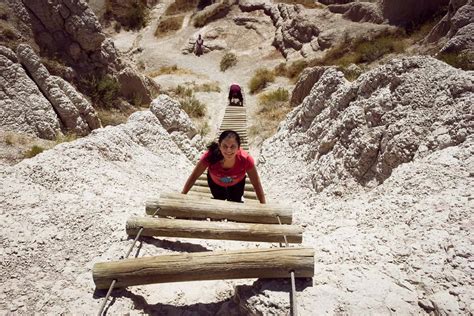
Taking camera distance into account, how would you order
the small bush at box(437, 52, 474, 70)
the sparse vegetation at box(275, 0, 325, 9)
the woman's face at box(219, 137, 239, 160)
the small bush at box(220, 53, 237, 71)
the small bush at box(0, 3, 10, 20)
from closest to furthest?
the woman's face at box(219, 137, 239, 160) → the small bush at box(437, 52, 474, 70) → the small bush at box(0, 3, 10, 20) → the small bush at box(220, 53, 237, 71) → the sparse vegetation at box(275, 0, 325, 9)

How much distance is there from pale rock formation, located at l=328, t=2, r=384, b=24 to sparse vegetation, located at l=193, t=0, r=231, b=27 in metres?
9.39

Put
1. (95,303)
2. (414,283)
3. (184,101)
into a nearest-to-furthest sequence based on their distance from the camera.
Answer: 1. (414,283)
2. (95,303)
3. (184,101)

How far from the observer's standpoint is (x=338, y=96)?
5391 mm

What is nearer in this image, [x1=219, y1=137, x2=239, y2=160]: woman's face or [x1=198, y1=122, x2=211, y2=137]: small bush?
[x1=219, y1=137, x2=239, y2=160]: woman's face

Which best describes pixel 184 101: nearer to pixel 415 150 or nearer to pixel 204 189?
pixel 204 189

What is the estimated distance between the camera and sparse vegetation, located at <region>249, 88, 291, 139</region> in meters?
9.72

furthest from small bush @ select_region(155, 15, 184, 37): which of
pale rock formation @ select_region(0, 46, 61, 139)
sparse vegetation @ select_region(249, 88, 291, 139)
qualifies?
pale rock formation @ select_region(0, 46, 61, 139)

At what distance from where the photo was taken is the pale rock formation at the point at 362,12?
54.9ft

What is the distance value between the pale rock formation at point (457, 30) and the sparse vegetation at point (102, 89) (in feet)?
33.3

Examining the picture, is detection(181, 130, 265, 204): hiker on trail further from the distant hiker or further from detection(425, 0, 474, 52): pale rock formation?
the distant hiker

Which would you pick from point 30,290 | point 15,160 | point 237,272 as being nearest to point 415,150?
point 237,272

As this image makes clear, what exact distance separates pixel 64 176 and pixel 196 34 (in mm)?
21800

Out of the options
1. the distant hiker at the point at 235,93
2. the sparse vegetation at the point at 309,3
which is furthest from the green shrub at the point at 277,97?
the sparse vegetation at the point at 309,3

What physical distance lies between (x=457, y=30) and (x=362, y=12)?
27.8 ft
